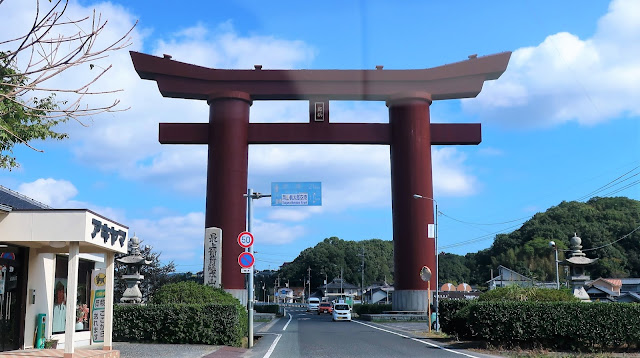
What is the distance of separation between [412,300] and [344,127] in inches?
446

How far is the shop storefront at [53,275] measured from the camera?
566 inches

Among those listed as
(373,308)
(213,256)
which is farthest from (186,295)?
(373,308)

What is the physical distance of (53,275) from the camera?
743 inches

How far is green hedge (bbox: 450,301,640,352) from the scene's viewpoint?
17.5 metres

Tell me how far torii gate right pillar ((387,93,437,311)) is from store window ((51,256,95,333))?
20242 millimetres

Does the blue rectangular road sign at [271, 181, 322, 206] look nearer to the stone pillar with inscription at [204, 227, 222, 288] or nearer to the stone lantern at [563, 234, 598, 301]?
the stone pillar with inscription at [204, 227, 222, 288]

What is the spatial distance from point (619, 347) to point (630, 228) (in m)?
67.3

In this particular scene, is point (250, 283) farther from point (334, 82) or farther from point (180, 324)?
point (334, 82)

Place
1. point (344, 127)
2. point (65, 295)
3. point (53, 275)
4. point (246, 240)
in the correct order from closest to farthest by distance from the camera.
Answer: point (53, 275) → point (65, 295) → point (246, 240) → point (344, 127)

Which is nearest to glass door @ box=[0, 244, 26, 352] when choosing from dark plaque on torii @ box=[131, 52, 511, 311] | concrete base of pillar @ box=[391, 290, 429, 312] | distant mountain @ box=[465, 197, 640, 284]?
dark plaque on torii @ box=[131, 52, 511, 311]

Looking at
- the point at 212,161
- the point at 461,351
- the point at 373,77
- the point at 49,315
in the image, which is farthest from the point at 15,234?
the point at 373,77

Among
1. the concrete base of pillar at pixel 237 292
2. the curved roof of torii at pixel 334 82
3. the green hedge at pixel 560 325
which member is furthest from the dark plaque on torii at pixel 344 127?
the green hedge at pixel 560 325

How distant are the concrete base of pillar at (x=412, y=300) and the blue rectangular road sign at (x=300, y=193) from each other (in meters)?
14.5

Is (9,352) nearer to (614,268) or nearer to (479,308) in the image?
(479,308)
